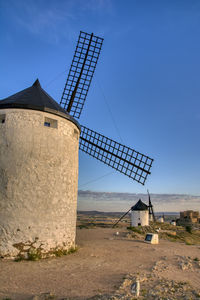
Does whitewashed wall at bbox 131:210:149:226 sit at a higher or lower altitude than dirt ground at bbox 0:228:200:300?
lower

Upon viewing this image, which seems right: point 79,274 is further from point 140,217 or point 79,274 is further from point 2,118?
point 140,217

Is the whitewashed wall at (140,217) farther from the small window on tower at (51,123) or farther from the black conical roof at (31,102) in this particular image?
the small window on tower at (51,123)

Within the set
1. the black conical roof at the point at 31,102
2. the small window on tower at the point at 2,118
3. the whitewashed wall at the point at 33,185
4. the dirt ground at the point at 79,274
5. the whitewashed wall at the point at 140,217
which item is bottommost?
the whitewashed wall at the point at 140,217

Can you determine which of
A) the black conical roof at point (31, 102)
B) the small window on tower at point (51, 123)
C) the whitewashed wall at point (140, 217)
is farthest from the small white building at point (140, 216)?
the small window on tower at point (51, 123)

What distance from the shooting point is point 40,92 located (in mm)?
10516

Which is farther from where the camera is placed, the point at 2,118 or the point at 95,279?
the point at 2,118

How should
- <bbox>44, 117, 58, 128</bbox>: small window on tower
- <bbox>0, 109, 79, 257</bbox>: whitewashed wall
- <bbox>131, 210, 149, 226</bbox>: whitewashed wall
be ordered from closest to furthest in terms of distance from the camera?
<bbox>0, 109, 79, 257</bbox>: whitewashed wall → <bbox>44, 117, 58, 128</bbox>: small window on tower → <bbox>131, 210, 149, 226</bbox>: whitewashed wall

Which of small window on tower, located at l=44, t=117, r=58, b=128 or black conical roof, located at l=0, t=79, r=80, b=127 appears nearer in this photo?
black conical roof, located at l=0, t=79, r=80, b=127

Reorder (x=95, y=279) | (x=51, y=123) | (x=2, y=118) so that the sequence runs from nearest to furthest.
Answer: (x=95, y=279)
(x=2, y=118)
(x=51, y=123)

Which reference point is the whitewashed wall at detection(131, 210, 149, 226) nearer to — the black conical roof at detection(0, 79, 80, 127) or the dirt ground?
the dirt ground

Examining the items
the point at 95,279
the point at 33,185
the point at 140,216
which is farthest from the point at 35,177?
the point at 140,216

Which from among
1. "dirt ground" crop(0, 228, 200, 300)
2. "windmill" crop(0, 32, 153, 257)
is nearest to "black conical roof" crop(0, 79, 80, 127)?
"windmill" crop(0, 32, 153, 257)

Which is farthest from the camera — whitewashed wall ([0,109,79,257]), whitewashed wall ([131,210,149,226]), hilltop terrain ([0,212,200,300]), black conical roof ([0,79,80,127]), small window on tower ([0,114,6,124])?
whitewashed wall ([131,210,149,226])

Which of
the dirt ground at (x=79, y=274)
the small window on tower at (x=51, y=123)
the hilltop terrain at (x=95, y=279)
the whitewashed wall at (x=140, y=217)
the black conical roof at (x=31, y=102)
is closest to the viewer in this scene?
the hilltop terrain at (x=95, y=279)
